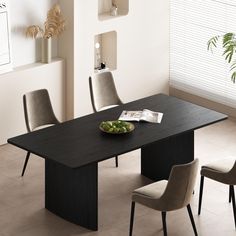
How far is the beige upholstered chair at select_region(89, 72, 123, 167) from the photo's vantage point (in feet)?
31.1

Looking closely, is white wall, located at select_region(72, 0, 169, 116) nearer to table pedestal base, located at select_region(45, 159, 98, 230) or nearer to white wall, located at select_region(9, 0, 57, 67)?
white wall, located at select_region(9, 0, 57, 67)

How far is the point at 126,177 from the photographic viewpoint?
9.00 meters

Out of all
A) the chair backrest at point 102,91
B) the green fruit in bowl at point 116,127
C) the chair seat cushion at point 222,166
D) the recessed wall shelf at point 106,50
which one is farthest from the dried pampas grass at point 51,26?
the chair seat cushion at point 222,166

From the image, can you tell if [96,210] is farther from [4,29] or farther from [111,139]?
[4,29]

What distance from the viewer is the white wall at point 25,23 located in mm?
9633

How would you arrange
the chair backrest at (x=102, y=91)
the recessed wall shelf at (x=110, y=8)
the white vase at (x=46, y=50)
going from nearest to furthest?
1. the chair backrest at (x=102, y=91)
2. the white vase at (x=46, y=50)
3. the recessed wall shelf at (x=110, y=8)

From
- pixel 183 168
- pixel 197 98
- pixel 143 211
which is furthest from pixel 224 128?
pixel 183 168

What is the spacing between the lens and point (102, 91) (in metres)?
9.59

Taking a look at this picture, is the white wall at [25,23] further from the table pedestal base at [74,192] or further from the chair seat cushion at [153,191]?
the chair seat cushion at [153,191]

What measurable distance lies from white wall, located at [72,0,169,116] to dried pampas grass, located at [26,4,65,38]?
221 millimetres

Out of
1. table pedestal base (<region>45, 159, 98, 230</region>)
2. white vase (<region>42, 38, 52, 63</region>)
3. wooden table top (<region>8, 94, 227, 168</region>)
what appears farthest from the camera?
white vase (<region>42, 38, 52, 63</region>)

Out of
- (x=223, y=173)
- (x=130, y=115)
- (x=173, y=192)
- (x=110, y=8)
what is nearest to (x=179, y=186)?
(x=173, y=192)

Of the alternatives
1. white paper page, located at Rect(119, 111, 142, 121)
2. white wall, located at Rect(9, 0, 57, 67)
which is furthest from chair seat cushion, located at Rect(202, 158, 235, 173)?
white wall, located at Rect(9, 0, 57, 67)

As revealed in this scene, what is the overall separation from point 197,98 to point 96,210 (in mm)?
3913
